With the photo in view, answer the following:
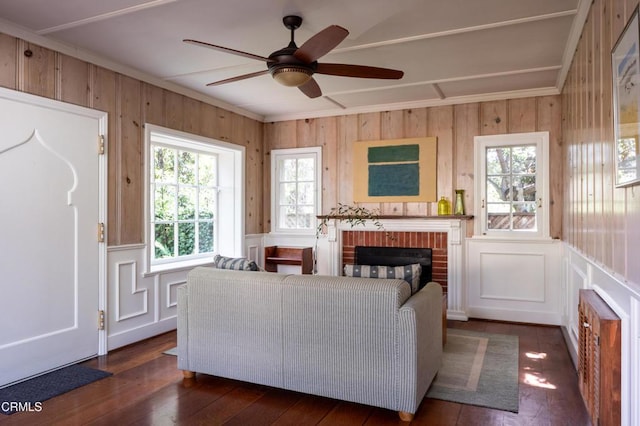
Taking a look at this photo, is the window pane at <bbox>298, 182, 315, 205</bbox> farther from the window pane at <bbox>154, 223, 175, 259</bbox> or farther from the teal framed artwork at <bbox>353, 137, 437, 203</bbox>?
the window pane at <bbox>154, 223, 175, 259</bbox>

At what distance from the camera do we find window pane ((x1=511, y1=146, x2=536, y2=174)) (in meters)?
4.61

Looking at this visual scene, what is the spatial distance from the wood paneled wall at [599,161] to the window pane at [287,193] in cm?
334

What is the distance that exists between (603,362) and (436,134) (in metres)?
3.49

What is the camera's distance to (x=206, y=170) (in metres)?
5.22

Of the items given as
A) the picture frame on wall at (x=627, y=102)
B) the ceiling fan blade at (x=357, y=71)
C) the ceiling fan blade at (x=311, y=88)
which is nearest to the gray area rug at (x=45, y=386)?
the ceiling fan blade at (x=311, y=88)

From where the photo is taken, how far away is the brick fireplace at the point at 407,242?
486 centimetres

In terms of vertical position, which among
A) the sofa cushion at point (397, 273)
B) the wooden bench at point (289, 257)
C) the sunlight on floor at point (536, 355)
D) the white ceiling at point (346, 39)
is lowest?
the sunlight on floor at point (536, 355)

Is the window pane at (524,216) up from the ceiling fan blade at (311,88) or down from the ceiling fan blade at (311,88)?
down

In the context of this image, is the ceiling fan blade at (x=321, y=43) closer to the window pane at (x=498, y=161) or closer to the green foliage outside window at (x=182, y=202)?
the green foliage outside window at (x=182, y=202)

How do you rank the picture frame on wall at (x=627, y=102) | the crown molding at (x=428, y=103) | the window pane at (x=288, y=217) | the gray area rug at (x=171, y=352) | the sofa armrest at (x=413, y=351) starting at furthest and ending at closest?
the window pane at (x=288, y=217), the crown molding at (x=428, y=103), the gray area rug at (x=171, y=352), the sofa armrest at (x=413, y=351), the picture frame on wall at (x=627, y=102)

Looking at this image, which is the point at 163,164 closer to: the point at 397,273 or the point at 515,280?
the point at 397,273

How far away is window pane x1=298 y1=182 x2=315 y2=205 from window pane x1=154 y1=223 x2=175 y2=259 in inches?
70.3

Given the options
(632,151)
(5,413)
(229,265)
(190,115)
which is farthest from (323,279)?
(190,115)

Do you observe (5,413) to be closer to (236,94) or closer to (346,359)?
(346,359)
